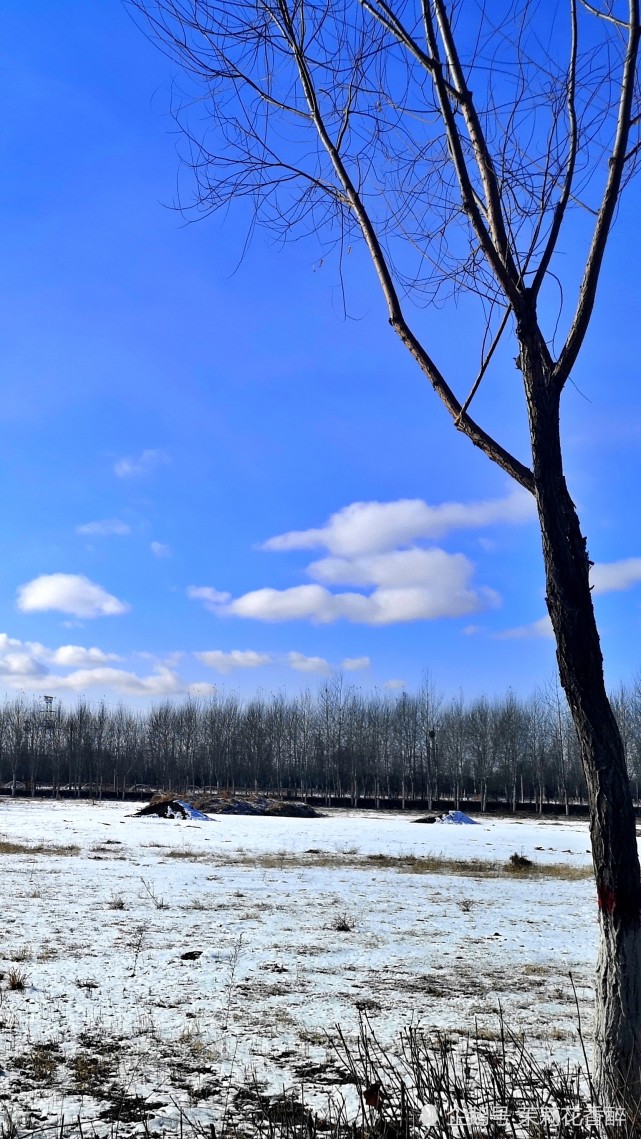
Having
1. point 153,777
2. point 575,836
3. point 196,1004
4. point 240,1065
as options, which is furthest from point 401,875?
point 153,777

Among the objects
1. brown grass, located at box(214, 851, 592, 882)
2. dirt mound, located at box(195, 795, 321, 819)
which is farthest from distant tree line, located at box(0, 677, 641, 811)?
brown grass, located at box(214, 851, 592, 882)

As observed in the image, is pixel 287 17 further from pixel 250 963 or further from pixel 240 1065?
pixel 250 963

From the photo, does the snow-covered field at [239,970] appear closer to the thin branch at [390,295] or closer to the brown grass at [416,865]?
the brown grass at [416,865]

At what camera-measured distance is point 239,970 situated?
745 centimetres

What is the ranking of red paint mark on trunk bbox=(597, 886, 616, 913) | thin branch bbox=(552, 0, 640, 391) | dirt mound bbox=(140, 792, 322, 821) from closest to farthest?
red paint mark on trunk bbox=(597, 886, 616, 913) → thin branch bbox=(552, 0, 640, 391) → dirt mound bbox=(140, 792, 322, 821)

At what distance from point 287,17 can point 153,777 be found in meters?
73.0

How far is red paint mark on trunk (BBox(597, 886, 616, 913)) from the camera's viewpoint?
3848 mm

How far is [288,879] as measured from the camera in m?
14.0

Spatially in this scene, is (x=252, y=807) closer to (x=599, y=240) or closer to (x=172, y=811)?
(x=172, y=811)

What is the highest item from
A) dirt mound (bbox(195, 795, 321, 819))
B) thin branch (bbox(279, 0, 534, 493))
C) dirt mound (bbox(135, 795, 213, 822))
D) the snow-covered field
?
thin branch (bbox(279, 0, 534, 493))

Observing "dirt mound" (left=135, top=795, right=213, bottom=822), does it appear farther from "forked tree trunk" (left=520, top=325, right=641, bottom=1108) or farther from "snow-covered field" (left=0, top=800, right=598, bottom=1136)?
"forked tree trunk" (left=520, top=325, right=641, bottom=1108)

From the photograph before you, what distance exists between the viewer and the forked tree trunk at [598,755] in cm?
372

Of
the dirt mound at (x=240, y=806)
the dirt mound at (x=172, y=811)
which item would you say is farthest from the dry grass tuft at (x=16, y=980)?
the dirt mound at (x=240, y=806)

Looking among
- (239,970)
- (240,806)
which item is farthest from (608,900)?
(240,806)
